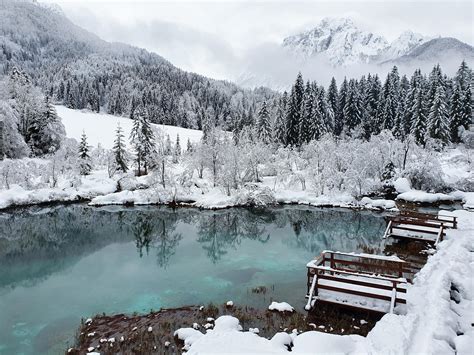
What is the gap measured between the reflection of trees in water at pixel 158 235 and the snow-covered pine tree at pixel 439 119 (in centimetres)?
4657

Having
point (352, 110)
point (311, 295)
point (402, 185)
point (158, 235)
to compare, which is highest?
point (352, 110)

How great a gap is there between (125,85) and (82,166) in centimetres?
10297

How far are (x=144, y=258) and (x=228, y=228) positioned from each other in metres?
9.66

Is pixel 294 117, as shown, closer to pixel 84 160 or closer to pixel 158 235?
pixel 84 160

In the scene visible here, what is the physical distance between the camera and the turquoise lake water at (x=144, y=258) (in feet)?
55.8

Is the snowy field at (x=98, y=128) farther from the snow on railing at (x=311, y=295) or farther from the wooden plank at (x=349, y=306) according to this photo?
the wooden plank at (x=349, y=306)

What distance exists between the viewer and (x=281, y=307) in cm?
1552

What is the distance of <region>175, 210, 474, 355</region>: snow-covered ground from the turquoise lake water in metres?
4.35

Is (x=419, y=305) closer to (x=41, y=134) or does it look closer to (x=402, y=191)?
(x=402, y=191)

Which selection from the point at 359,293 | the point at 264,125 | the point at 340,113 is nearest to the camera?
the point at 359,293

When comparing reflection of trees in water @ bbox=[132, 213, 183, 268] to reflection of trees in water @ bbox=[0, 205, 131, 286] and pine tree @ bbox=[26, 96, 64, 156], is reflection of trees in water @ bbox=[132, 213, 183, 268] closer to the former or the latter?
reflection of trees in water @ bbox=[0, 205, 131, 286]

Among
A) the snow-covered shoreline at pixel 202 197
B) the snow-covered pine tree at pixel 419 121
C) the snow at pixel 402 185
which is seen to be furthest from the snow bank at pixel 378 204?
the snow-covered pine tree at pixel 419 121

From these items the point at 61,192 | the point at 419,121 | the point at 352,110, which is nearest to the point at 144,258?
the point at 61,192

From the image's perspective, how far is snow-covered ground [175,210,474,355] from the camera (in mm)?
10242
